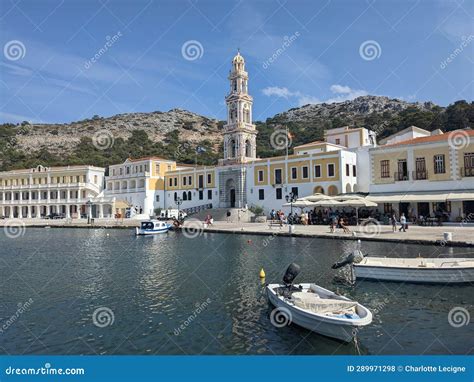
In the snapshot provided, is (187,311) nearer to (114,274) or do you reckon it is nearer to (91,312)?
(91,312)

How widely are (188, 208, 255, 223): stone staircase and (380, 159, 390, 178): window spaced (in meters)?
14.8

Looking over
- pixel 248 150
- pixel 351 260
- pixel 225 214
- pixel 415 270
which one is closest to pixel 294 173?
pixel 225 214

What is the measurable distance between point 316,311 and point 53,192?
218 feet

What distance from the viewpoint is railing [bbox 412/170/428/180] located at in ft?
108

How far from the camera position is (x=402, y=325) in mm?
10016

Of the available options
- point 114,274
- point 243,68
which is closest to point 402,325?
point 114,274

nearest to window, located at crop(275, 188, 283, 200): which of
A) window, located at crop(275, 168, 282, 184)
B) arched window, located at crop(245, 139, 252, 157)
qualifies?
window, located at crop(275, 168, 282, 184)

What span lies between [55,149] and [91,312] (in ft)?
393

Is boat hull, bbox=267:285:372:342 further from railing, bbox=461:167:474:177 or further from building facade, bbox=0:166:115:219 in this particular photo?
building facade, bbox=0:166:115:219

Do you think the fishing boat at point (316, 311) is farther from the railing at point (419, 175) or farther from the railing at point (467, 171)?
the railing at point (419, 175)

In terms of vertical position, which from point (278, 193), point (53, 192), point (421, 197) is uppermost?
point (53, 192)

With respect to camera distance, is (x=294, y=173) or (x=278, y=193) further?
(x=278, y=193)

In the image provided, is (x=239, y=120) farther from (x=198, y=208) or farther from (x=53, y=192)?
(x=53, y=192)

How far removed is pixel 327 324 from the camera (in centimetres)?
903
